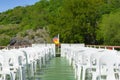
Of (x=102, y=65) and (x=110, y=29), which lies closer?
(x=102, y=65)

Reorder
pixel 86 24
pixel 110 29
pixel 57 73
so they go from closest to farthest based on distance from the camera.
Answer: pixel 57 73 → pixel 86 24 → pixel 110 29

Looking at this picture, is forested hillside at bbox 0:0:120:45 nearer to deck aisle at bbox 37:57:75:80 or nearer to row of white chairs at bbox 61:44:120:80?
deck aisle at bbox 37:57:75:80

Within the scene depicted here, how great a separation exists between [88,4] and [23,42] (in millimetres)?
13729

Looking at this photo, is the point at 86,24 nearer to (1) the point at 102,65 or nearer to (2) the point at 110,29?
(2) the point at 110,29

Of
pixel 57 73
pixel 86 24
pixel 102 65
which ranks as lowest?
pixel 57 73

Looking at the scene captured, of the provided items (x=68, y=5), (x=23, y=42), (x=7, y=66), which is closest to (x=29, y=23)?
(x=23, y=42)

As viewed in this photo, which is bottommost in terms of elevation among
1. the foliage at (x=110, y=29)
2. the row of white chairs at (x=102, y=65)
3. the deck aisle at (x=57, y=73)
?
the deck aisle at (x=57, y=73)

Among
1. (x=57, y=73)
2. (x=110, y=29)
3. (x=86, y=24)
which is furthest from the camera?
(x=110, y=29)

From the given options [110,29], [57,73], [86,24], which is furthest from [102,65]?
[110,29]

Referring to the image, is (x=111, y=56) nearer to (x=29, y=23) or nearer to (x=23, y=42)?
(x=23, y=42)

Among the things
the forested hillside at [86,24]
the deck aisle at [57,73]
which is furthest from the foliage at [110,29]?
the deck aisle at [57,73]

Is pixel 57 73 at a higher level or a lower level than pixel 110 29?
lower

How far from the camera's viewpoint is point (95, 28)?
2414 inches

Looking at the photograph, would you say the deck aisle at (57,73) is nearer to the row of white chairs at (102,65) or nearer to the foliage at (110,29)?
the row of white chairs at (102,65)
